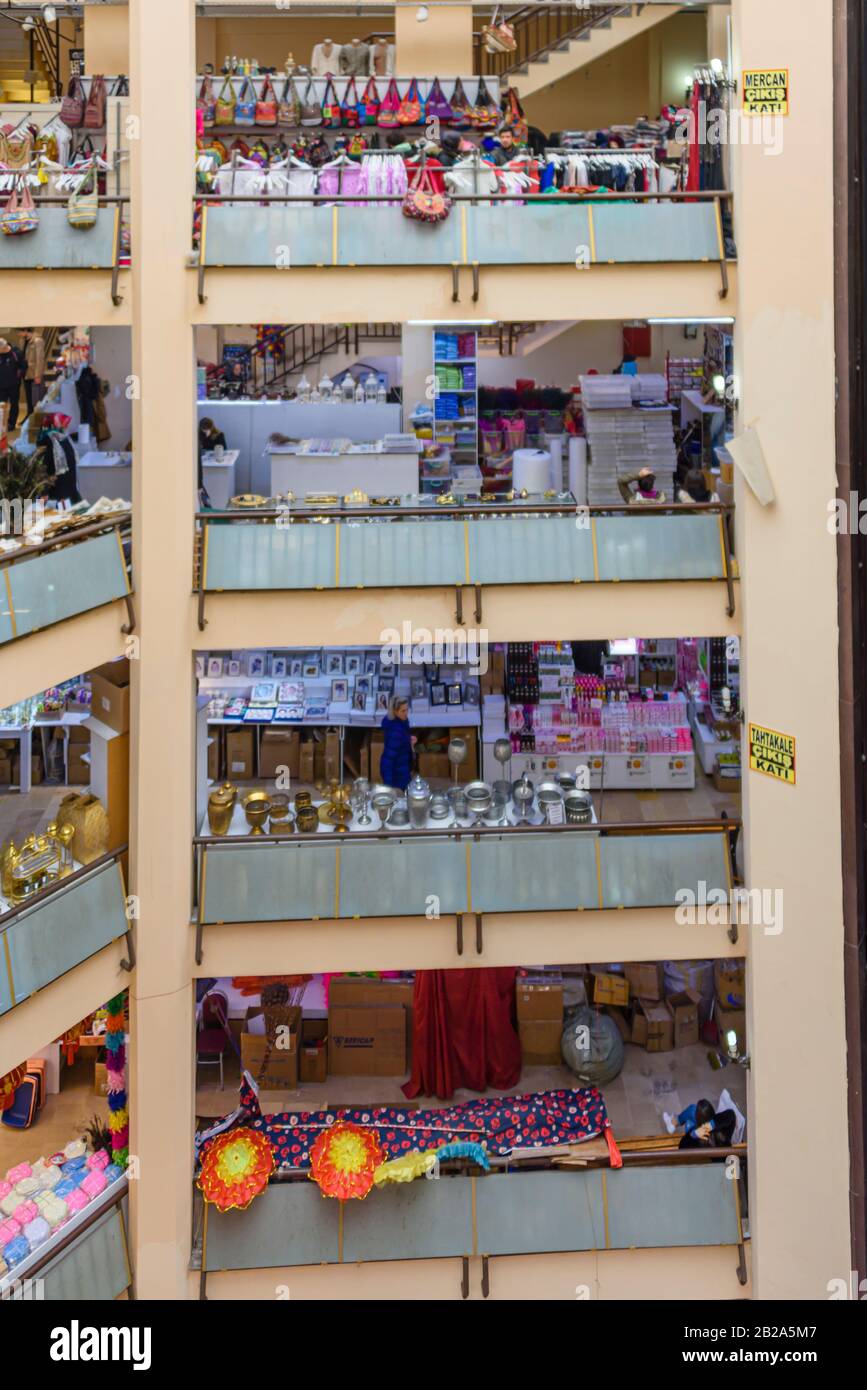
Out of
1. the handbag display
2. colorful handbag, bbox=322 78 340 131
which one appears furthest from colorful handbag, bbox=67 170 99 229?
colorful handbag, bbox=322 78 340 131

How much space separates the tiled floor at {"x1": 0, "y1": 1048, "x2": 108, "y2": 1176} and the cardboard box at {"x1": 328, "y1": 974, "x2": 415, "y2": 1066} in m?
2.21

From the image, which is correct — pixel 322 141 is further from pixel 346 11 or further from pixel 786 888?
pixel 786 888

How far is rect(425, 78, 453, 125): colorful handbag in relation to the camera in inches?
590

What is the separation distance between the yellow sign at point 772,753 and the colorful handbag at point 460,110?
25.1 ft

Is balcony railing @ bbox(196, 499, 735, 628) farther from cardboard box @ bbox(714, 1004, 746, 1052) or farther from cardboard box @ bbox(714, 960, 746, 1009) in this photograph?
cardboard box @ bbox(714, 1004, 746, 1052)

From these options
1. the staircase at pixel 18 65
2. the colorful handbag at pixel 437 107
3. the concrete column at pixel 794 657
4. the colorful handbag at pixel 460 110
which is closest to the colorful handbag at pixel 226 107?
the colorful handbag at pixel 437 107

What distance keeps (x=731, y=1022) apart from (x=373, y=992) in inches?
125

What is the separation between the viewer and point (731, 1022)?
1292 centimetres

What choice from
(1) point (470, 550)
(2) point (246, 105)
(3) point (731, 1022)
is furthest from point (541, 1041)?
(2) point (246, 105)

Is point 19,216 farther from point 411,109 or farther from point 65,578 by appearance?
point 411,109

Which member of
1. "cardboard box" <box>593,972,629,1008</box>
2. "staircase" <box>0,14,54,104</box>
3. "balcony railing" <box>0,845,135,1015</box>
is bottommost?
"cardboard box" <box>593,972,629,1008</box>

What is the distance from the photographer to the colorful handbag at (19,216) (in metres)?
10.5

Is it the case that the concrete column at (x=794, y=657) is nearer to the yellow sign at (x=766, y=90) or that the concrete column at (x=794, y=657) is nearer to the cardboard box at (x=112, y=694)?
the yellow sign at (x=766, y=90)

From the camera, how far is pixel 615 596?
11.1m
